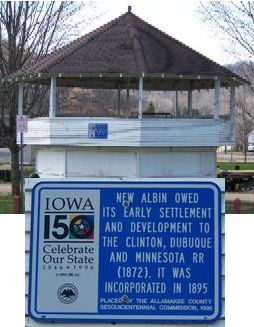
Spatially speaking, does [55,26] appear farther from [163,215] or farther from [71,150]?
[163,215]

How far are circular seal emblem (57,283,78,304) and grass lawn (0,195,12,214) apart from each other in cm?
1890

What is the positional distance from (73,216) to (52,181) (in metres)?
0.29

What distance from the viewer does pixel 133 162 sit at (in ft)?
78.7

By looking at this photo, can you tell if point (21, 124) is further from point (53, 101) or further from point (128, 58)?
point (128, 58)

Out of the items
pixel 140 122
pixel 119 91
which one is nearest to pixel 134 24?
pixel 119 91

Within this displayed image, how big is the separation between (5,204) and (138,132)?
686 cm

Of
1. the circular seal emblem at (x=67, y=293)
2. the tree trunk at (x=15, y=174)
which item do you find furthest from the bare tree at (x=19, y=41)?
the circular seal emblem at (x=67, y=293)

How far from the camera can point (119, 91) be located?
29.0m

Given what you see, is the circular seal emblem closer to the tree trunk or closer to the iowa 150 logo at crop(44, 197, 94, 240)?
the iowa 150 logo at crop(44, 197, 94, 240)

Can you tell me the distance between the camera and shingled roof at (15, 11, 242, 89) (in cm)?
2427

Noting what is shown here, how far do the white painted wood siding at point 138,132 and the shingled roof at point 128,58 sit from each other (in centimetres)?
153

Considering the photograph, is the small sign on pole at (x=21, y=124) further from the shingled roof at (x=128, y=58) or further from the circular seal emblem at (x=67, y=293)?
the circular seal emblem at (x=67, y=293)

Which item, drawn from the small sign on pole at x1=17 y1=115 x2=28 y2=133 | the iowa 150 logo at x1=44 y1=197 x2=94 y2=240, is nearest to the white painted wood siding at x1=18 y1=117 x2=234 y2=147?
the small sign on pole at x1=17 y1=115 x2=28 y2=133

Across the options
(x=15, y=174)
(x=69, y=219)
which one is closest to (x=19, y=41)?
(x=15, y=174)
